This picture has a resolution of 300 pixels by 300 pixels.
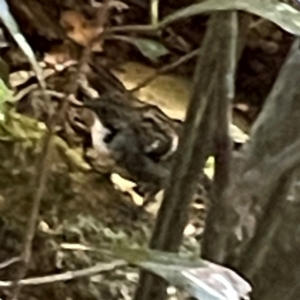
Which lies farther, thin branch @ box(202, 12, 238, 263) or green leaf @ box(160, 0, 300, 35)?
thin branch @ box(202, 12, 238, 263)

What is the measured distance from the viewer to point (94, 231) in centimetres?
128

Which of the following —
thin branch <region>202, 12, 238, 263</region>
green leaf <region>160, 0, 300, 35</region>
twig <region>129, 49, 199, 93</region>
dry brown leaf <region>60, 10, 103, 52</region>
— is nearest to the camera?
green leaf <region>160, 0, 300, 35</region>

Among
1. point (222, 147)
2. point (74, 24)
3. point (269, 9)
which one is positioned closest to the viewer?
point (269, 9)

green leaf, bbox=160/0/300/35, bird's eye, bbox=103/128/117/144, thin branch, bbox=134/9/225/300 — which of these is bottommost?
bird's eye, bbox=103/128/117/144

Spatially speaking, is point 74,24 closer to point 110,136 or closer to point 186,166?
point 110,136

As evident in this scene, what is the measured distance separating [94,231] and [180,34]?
45cm

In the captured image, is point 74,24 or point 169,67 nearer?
point 169,67

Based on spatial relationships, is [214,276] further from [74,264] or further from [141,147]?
[141,147]

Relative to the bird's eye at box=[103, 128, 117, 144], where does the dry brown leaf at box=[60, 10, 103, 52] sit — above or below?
above

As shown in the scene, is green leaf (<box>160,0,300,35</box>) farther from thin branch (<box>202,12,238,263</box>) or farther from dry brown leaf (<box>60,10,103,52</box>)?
dry brown leaf (<box>60,10,103,52</box>)

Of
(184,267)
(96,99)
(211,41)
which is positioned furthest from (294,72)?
(96,99)

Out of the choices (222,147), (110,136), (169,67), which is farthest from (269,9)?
(110,136)

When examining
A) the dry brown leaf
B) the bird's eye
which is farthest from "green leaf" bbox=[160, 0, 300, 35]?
the bird's eye

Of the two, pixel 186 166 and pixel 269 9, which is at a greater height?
pixel 269 9
